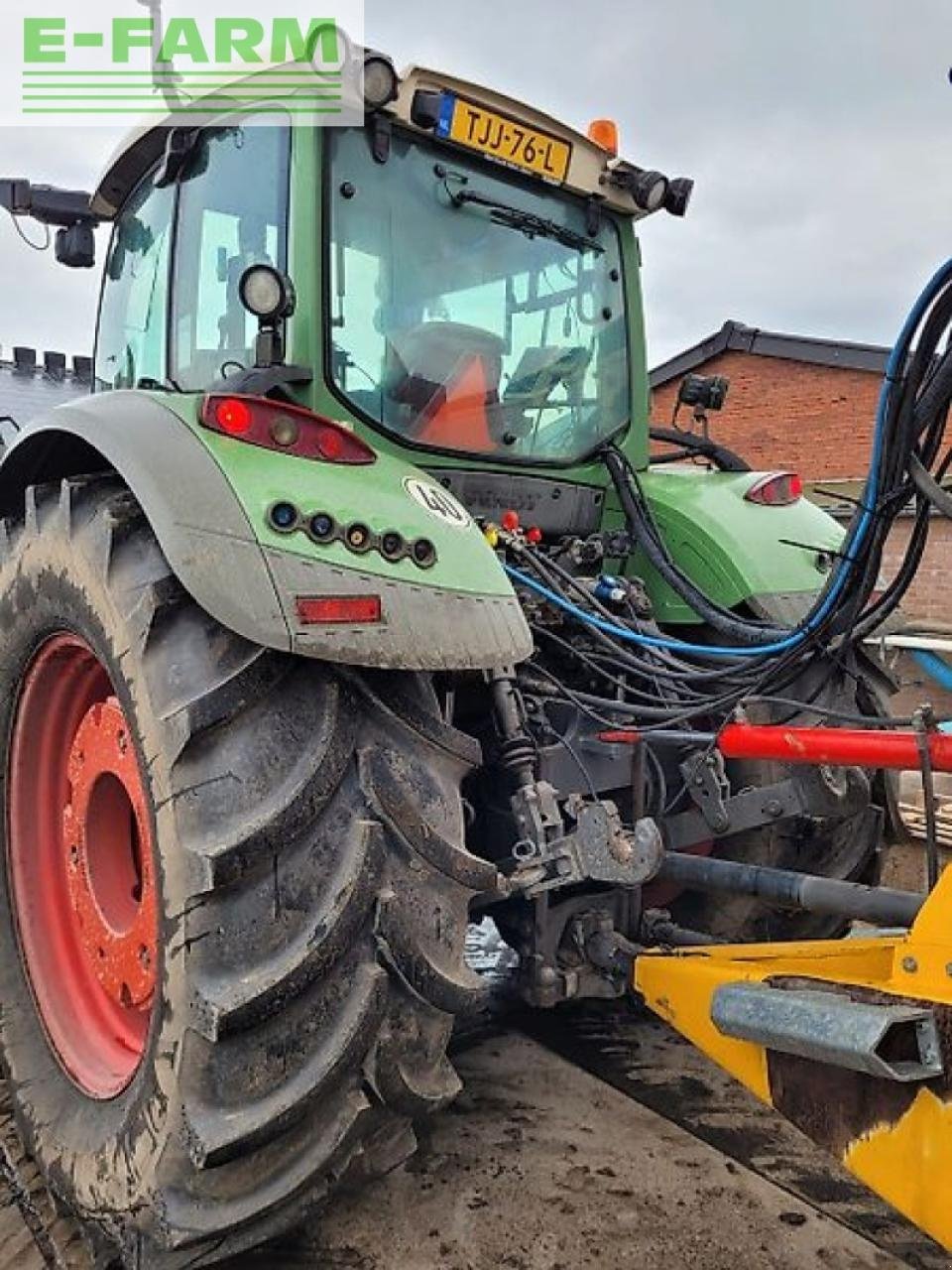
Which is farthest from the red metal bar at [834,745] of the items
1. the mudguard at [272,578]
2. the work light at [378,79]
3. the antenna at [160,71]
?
the antenna at [160,71]

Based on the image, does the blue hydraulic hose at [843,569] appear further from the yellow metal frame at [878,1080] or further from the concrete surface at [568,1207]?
the concrete surface at [568,1207]

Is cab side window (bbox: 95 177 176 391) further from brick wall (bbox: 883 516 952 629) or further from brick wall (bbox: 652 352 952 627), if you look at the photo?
brick wall (bbox: 652 352 952 627)

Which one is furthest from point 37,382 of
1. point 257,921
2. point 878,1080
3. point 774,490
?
point 878,1080

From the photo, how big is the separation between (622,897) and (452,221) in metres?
1.68

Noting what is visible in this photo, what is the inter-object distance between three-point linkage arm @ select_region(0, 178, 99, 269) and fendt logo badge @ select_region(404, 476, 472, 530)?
187 cm

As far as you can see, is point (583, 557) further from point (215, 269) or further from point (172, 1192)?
point (172, 1192)

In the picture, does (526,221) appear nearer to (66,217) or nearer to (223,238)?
(223,238)

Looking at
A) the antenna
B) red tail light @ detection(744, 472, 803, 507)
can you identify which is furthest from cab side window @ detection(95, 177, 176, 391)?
red tail light @ detection(744, 472, 803, 507)

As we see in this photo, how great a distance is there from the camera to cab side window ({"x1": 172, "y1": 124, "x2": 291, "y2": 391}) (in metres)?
2.58

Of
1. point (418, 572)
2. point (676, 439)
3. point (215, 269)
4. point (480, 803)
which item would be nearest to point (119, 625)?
point (418, 572)

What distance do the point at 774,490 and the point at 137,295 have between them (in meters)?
1.90

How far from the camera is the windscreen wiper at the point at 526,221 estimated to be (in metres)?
2.82

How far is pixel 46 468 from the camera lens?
259 cm

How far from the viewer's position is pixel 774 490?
325 centimetres
